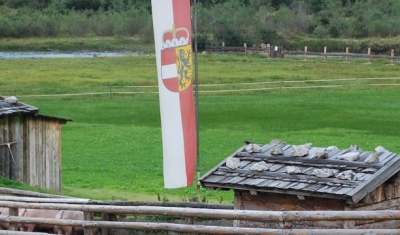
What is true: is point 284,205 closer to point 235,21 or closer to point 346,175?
point 346,175

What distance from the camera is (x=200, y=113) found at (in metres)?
50.2

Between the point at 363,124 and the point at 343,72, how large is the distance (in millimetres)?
24533

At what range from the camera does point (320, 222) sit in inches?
536

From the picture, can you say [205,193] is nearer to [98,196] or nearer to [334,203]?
[98,196]

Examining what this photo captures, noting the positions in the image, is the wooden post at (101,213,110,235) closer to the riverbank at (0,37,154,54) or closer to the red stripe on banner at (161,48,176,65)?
the red stripe on banner at (161,48,176,65)

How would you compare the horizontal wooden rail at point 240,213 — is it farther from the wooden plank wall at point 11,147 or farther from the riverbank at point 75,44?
the riverbank at point 75,44

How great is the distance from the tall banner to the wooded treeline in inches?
2970

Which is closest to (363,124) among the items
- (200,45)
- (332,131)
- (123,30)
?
(332,131)

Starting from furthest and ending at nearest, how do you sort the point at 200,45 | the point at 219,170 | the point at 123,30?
the point at 123,30
the point at 200,45
the point at 219,170

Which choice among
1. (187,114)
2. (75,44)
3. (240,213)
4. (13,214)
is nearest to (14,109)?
(187,114)

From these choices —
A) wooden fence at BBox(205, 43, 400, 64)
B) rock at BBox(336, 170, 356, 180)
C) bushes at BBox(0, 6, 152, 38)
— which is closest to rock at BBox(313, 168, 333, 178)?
rock at BBox(336, 170, 356, 180)

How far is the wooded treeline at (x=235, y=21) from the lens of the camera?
10100 cm

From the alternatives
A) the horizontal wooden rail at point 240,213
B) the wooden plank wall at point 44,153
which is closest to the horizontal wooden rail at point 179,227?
the horizontal wooden rail at point 240,213

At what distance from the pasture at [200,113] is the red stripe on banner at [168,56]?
565 centimetres
